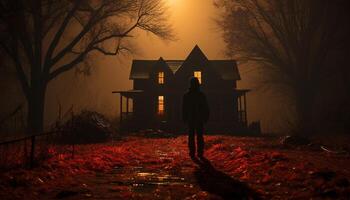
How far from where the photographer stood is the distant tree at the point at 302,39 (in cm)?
2659

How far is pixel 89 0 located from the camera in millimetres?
22672

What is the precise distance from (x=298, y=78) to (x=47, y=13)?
21.3 m

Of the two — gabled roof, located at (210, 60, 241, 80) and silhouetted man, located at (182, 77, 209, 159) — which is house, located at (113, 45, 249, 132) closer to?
gabled roof, located at (210, 60, 241, 80)

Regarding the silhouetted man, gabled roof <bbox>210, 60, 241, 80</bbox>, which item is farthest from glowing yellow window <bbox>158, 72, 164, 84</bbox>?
the silhouetted man

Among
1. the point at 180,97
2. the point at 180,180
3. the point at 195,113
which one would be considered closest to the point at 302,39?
the point at 180,97

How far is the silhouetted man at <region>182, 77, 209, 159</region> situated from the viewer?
9.23m

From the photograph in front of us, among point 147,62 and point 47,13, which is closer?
point 47,13

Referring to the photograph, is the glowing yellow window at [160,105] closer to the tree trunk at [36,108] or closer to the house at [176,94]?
the house at [176,94]

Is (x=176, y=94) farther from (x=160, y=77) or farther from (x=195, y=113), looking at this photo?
(x=195, y=113)

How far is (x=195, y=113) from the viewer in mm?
9273

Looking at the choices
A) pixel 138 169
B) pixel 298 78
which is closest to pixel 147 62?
pixel 298 78

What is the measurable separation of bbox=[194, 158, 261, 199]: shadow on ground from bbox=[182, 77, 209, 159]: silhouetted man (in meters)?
1.76

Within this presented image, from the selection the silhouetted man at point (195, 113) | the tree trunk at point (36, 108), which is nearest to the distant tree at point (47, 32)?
the tree trunk at point (36, 108)

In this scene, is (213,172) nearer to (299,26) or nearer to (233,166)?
(233,166)
